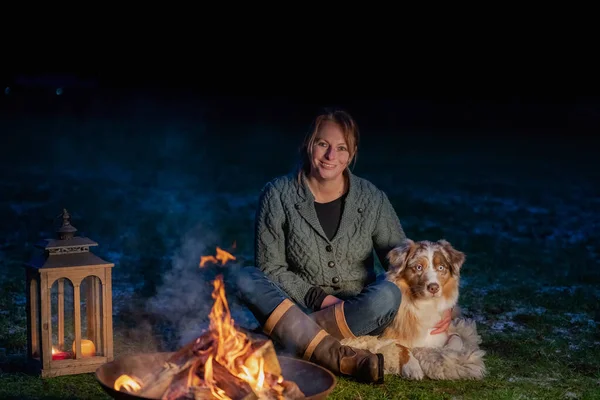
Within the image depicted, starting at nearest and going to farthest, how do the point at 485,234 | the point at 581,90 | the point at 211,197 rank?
the point at 485,234
the point at 211,197
the point at 581,90

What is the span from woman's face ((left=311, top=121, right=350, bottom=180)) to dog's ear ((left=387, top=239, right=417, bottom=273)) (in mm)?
511

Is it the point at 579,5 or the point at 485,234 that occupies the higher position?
the point at 579,5

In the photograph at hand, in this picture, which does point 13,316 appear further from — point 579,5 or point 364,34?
point 579,5

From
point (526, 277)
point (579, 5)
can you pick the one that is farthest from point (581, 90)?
point (526, 277)

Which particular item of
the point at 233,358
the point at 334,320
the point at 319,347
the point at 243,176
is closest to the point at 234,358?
the point at 233,358

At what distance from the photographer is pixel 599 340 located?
15.6ft

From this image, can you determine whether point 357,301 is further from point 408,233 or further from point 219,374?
point 408,233

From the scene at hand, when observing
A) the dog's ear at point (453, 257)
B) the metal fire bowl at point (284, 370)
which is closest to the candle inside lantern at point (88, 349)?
the metal fire bowl at point (284, 370)

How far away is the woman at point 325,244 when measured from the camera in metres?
Result: 4.02

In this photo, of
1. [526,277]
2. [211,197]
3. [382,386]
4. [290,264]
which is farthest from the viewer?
[211,197]

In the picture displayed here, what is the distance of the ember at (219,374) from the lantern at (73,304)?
0.97m

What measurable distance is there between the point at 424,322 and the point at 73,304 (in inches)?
65.9

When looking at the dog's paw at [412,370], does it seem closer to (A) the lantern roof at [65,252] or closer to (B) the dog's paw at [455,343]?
(B) the dog's paw at [455,343]

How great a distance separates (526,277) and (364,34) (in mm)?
6653
